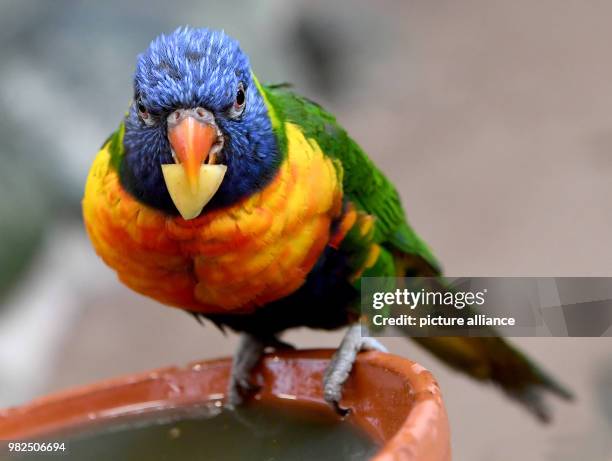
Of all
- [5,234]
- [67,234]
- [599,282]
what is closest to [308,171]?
[599,282]

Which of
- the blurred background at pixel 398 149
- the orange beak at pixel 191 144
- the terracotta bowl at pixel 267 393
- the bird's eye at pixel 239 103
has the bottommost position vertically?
the terracotta bowl at pixel 267 393

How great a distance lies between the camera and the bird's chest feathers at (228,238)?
1128 millimetres

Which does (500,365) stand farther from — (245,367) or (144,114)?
(144,114)

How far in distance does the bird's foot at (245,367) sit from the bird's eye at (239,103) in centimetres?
46

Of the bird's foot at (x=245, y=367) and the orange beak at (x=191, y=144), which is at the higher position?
the orange beak at (x=191, y=144)

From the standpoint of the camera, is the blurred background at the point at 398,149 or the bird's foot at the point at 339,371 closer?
the bird's foot at the point at 339,371

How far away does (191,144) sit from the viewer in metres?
0.99

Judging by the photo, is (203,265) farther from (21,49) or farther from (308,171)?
(21,49)

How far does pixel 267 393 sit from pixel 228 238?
12.2 inches

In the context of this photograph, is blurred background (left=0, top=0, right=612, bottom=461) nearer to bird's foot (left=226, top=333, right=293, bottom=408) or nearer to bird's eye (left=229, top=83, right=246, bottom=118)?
bird's foot (left=226, top=333, right=293, bottom=408)

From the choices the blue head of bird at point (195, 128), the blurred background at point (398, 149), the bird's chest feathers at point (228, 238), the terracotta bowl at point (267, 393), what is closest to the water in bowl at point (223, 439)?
the terracotta bowl at point (267, 393)

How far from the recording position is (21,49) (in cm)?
259

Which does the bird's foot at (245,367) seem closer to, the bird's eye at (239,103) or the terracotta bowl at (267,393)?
the terracotta bowl at (267,393)

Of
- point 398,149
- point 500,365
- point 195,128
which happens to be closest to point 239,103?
point 195,128
